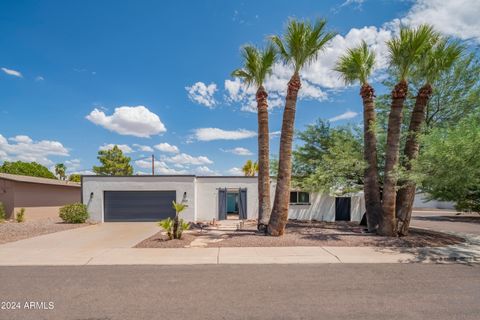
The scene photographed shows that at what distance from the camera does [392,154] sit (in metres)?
10.5

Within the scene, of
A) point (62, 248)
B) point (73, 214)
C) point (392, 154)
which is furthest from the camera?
point (73, 214)

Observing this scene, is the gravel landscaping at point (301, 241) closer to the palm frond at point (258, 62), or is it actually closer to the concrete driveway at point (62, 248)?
the concrete driveway at point (62, 248)

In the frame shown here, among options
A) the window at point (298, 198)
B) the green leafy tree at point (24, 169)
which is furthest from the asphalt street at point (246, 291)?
the green leafy tree at point (24, 169)

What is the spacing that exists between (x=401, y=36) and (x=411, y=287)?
8834 millimetres

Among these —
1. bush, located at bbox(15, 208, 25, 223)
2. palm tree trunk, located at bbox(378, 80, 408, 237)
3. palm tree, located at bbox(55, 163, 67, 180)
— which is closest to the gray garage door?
bush, located at bbox(15, 208, 25, 223)

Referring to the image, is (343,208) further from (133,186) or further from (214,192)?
(133,186)

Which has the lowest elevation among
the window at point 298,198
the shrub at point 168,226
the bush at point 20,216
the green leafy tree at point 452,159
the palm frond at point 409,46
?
the bush at point 20,216

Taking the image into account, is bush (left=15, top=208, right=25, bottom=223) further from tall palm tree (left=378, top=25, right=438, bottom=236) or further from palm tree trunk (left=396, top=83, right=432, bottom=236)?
palm tree trunk (left=396, top=83, right=432, bottom=236)

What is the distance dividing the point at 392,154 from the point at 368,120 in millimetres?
2073

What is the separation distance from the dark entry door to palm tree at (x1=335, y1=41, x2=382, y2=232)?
6842 mm

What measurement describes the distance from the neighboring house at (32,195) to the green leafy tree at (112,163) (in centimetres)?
1515

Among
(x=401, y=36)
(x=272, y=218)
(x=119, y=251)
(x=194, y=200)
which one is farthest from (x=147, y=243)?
(x=401, y=36)

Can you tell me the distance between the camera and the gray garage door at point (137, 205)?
1752 cm

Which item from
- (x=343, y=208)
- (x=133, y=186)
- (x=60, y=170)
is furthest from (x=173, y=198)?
(x=60, y=170)
